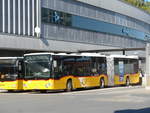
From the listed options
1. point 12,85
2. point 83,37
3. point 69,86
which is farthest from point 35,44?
point 69,86

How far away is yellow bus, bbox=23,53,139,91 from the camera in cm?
2825

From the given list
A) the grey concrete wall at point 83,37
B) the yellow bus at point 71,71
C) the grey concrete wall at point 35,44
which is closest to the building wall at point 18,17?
the grey concrete wall at point 35,44

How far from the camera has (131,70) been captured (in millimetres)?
39344

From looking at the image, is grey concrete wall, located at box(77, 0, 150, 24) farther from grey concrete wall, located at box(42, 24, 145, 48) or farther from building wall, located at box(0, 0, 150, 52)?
grey concrete wall, located at box(42, 24, 145, 48)

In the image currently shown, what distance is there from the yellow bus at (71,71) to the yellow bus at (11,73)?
2.44 feet

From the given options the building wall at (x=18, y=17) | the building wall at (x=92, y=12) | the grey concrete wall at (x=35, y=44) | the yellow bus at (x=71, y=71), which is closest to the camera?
the yellow bus at (x=71, y=71)

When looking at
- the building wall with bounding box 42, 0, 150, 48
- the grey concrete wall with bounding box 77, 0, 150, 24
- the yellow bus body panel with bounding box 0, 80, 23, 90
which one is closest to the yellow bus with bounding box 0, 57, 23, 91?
the yellow bus body panel with bounding box 0, 80, 23, 90

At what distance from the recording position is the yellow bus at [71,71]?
28.2 meters

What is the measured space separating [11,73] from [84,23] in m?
29.5

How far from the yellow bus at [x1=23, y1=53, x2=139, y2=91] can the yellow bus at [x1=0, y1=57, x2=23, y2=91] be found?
2.44ft

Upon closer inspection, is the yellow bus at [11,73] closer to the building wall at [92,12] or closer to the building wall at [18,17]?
the building wall at [18,17]

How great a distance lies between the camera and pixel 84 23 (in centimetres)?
5838

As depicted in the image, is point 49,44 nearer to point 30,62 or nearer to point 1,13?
point 1,13

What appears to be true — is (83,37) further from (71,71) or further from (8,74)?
(8,74)
